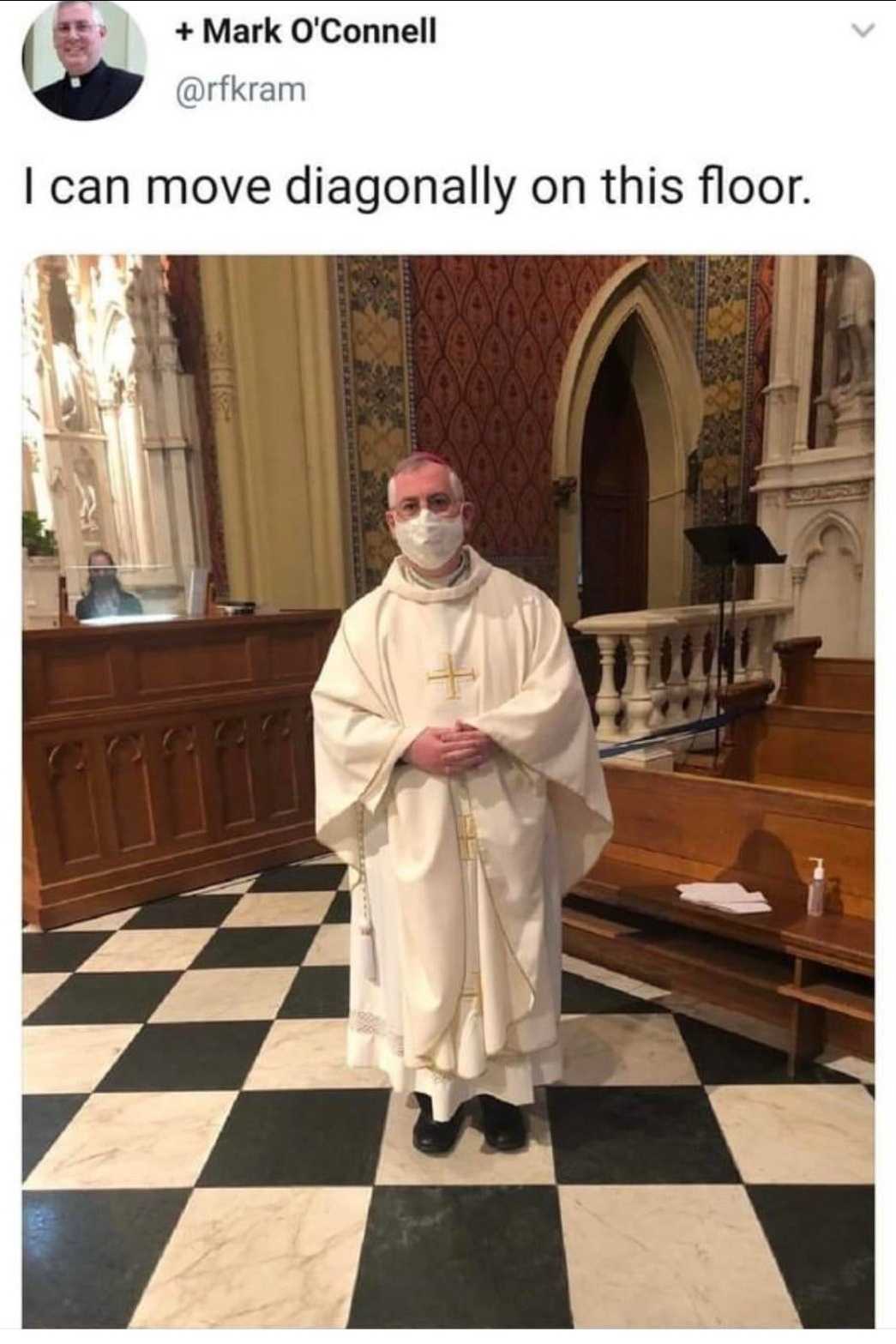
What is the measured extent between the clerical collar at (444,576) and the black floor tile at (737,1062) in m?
1.52

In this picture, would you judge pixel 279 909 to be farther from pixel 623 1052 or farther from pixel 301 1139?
pixel 623 1052

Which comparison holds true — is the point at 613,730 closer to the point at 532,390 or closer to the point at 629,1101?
the point at 629,1101

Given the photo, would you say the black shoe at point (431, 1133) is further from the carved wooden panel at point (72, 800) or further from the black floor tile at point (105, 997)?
Answer: the carved wooden panel at point (72, 800)

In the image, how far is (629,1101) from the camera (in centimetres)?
212

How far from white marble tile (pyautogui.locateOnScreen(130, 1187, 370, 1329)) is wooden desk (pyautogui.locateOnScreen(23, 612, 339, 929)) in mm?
1934

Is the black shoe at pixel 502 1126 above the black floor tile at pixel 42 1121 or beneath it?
above

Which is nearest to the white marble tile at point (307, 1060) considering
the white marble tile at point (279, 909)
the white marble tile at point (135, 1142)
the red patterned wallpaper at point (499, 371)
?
the white marble tile at point (135, 1142)

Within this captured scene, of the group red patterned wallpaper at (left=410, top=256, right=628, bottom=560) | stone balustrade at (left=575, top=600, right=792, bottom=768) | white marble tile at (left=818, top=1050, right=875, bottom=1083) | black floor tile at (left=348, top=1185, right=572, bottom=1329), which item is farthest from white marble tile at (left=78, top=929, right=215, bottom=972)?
red patterned wallpaper at (left=410, top=256, right=628, bottom=560)

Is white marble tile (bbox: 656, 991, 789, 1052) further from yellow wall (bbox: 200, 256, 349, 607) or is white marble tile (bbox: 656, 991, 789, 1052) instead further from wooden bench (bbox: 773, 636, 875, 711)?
yellow wall (bbox: 200, 256, 349, 607)

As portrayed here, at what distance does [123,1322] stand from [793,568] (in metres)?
5.31

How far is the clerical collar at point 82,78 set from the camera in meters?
1.35

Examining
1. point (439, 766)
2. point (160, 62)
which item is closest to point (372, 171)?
point (160, 62)

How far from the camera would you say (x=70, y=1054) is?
97.4 inches

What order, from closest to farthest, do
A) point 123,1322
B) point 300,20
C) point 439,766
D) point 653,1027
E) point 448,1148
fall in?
point 300,20 → point 123,1322 → point 439,766 → point 448,1148 → point 653,1027
